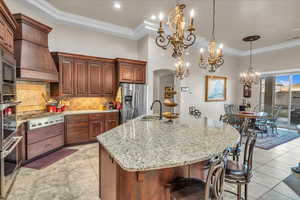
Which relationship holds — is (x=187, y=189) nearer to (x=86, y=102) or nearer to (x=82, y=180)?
(x=82, y=180)

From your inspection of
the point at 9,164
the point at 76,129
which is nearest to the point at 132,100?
the point at 76,129

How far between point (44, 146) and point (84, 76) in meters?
2.02

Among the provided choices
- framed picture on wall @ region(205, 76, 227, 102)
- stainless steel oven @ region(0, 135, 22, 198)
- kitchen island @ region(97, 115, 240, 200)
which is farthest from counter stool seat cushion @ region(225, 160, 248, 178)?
framed picture on wall @ region(205, 76, 227, 102)

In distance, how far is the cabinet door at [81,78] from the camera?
422 cm

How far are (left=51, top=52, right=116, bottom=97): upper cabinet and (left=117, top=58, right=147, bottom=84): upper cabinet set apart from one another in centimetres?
29

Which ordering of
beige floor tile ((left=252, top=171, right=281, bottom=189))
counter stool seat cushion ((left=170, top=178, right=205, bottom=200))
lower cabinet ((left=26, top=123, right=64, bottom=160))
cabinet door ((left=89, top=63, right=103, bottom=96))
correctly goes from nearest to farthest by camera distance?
counter stool seat cushion ((left=170, top=178, right=205, bottom=200)) → beige floor tile ((left=252, top=171, right=281, bottom=189)) → lower cabinet ((left=26, top=123, right=64, bottom=160)) → cabinet door ((left=89, top=63, right=103, bottom=96))

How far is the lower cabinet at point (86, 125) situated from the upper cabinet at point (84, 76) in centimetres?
66

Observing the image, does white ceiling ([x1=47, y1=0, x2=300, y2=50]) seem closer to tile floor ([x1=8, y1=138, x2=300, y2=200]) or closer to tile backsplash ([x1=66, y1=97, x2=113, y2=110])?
tile backsplash ([x1=66, y1=97, x2=113, y2=110])

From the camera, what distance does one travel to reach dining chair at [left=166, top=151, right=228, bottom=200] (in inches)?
43.0

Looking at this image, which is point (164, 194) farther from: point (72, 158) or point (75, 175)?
point (72, 158)

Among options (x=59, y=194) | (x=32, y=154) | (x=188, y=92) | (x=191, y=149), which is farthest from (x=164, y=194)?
(x=188, y=92)

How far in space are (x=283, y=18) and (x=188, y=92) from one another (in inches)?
134

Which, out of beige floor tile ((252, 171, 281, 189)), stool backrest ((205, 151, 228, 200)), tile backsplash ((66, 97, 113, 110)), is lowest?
beige floor tile ((252, 171, 281, 189))

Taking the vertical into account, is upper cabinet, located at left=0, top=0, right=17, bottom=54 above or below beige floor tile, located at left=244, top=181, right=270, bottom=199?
above
